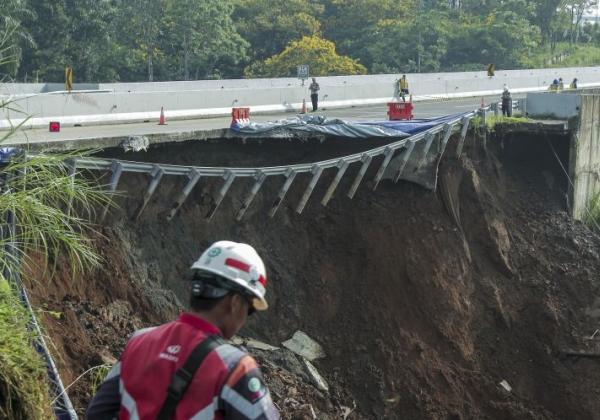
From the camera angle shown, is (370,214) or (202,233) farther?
(370,214)

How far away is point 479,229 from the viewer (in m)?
20.1

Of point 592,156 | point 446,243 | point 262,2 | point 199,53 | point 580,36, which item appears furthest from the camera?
point 580,36

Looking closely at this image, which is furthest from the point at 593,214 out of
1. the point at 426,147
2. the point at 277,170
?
the point at 277,170

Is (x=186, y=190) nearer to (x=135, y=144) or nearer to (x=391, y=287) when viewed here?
(x=135, y=144)

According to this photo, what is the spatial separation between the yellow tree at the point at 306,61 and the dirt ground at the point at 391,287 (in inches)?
1324

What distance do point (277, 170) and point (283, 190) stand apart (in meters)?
0.47

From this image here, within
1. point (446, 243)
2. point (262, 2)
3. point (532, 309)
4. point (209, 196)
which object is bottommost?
point (532, 309)

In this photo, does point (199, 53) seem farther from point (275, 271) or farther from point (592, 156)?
point (275, 271)

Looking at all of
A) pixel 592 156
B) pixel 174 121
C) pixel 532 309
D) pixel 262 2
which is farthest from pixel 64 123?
pixel 262 2

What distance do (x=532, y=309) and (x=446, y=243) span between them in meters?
2.45

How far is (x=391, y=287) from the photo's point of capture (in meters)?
17.6

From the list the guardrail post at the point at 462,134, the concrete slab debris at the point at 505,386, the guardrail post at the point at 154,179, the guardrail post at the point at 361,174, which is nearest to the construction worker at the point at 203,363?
the guardrail post at the point at 154,179

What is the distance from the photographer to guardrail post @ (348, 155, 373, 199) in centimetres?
1761

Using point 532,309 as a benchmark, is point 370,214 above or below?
above
